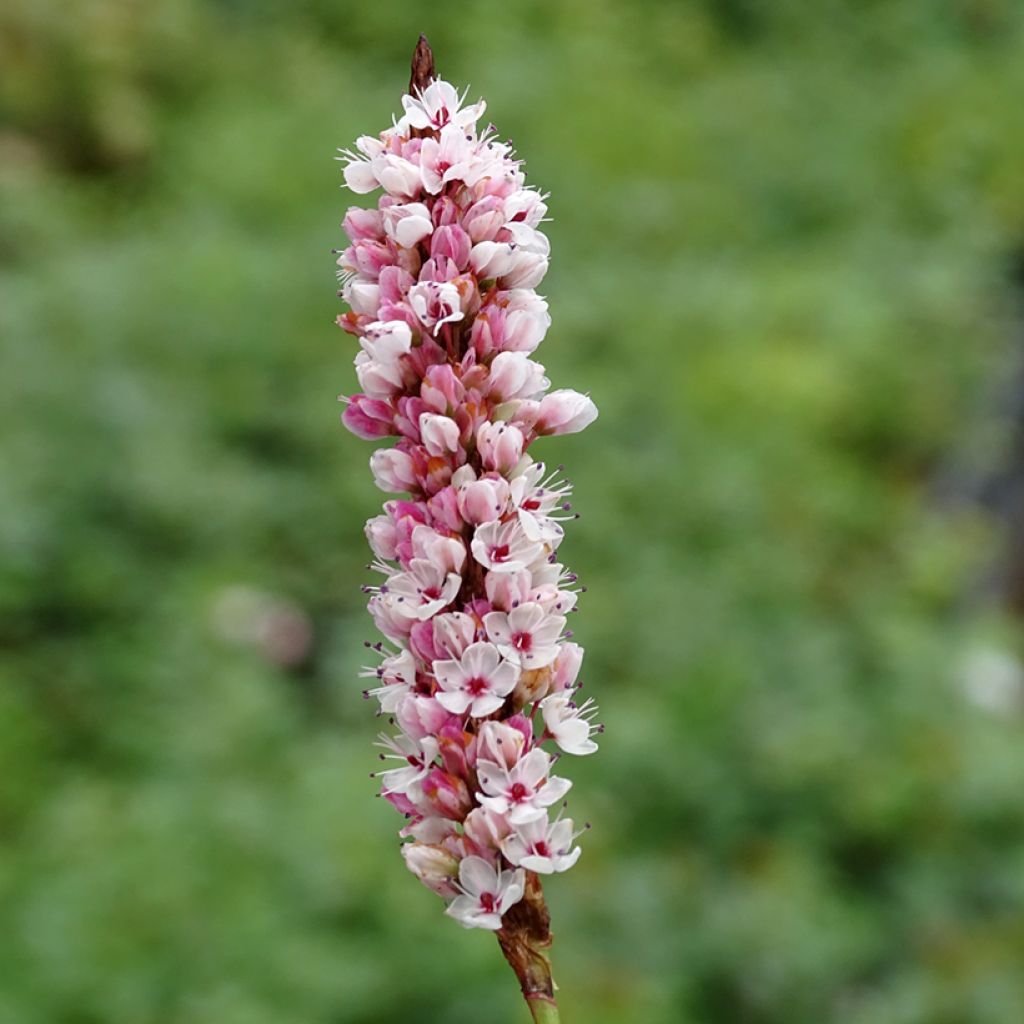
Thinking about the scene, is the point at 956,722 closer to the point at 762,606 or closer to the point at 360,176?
the point at 762,606

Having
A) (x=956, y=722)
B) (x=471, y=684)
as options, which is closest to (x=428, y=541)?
(x=471, y=684)

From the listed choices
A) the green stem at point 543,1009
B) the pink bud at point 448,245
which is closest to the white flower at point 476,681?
the green stem at point 543,1009

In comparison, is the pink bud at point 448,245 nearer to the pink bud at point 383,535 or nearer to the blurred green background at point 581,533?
the pink bud at point 383,535

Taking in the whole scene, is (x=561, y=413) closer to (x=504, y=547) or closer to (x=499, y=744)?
(x=504, y=547)

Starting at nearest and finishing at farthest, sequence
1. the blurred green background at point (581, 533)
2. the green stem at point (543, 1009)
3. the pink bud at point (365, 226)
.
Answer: the green stem at point (543, 1009)
the pink bud at point (365, 226)
the blurred green background at point (581, 533)

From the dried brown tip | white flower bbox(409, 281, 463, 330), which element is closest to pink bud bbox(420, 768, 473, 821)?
white flower bbox(409, 281, 463, 330)

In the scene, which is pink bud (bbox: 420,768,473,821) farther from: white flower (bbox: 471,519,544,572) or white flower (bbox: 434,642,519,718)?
white flower (bbox: 471,519,544,572)

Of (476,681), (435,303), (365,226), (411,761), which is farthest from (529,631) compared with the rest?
(365,226)
